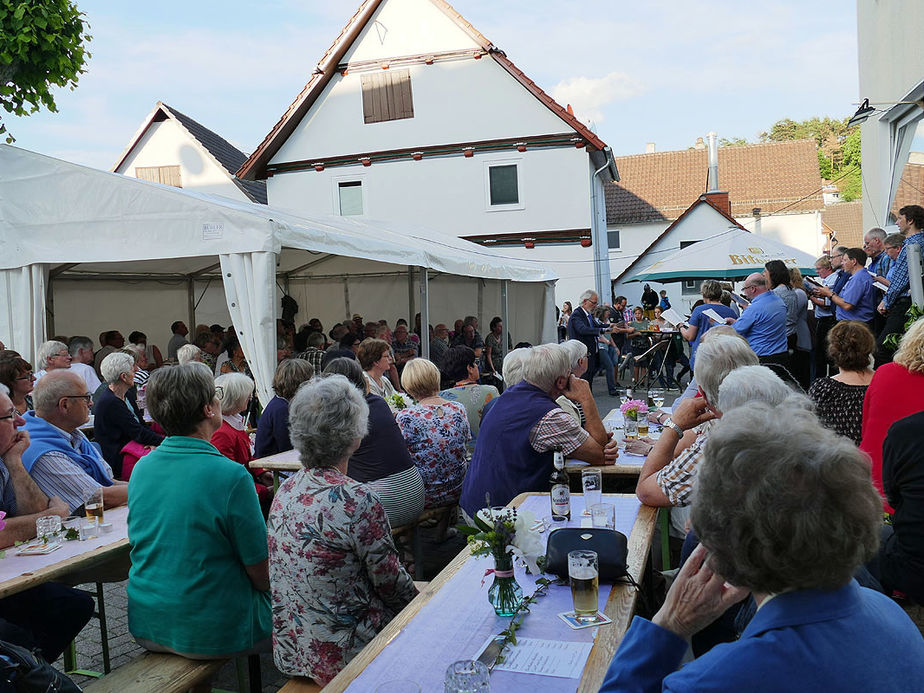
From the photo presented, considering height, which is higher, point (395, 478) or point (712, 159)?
point (712, 159)

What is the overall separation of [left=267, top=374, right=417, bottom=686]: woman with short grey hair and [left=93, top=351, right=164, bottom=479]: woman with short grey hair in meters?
2.84

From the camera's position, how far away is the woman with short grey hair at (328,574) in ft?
7.93

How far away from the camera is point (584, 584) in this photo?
2168 mm

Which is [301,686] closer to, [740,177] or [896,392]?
[896,392]

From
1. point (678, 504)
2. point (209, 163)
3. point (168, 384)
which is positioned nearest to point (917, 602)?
A: point (678, 504)

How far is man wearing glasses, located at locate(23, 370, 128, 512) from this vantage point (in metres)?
3.44

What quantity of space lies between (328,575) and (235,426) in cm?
281

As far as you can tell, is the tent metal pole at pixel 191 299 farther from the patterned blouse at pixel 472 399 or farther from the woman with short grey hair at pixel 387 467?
the woman with short grey hair at pixel 387 467

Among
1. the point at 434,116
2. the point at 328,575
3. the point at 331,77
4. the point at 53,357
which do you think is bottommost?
the point at 328,575

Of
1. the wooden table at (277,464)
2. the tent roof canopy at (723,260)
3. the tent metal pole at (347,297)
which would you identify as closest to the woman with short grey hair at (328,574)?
the wooden table at (277,464)

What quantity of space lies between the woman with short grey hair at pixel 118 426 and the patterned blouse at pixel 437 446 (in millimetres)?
1764

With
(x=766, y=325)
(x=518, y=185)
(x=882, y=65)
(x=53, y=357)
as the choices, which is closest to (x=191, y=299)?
(x=53, y=357)

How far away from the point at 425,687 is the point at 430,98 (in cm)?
1921

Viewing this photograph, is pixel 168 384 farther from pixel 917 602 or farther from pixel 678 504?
pixel 917 602
